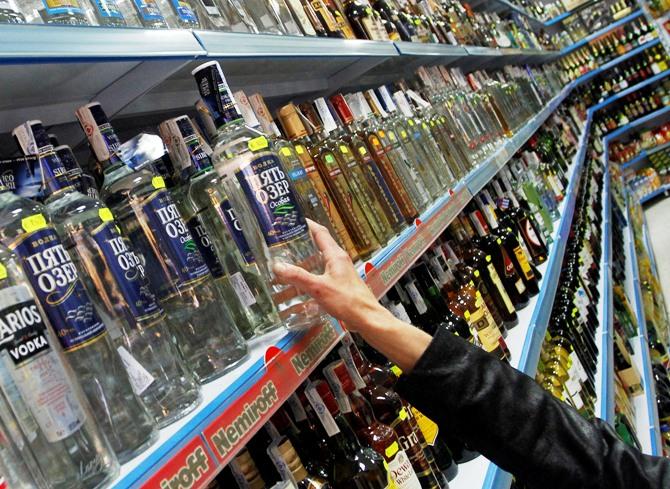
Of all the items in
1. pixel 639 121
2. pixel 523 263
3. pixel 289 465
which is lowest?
pixel 639 121

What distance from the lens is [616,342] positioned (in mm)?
3582

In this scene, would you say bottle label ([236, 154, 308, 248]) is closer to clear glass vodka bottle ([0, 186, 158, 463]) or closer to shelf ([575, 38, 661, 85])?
clear glass vodka bottle ([0, 186, 158, 463])

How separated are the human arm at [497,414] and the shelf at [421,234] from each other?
0.22 m

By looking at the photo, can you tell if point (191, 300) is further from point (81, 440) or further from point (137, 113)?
point (137, 113)

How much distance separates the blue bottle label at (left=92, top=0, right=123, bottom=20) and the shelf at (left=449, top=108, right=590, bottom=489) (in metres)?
1.18

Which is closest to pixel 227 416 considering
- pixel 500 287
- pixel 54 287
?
pixel 54 287

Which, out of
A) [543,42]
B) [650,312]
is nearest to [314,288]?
[650,312]

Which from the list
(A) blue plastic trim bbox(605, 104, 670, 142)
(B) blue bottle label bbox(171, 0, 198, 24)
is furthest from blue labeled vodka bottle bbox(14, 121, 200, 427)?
(A) blue plastic trim bbox(605, 104, 670, 142)

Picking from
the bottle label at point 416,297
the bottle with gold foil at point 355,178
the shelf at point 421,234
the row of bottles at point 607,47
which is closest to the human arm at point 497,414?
the shelf at point 421,234

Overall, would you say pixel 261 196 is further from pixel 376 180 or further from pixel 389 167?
pixel 389 167

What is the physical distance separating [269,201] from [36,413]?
50cm

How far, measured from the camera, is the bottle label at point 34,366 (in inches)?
26.1

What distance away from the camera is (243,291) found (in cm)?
115

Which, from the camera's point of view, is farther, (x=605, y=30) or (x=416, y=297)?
(x=605, y=30)
